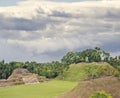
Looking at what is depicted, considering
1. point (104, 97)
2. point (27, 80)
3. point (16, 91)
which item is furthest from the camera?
point (27, 80)

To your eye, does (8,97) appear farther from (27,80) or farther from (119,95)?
(27,80)

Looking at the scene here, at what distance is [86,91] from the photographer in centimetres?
13212

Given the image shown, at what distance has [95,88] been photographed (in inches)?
5261

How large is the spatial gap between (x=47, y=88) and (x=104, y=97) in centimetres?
7134

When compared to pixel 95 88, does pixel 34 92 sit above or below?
below

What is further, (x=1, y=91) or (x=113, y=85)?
(x=1, y=91)

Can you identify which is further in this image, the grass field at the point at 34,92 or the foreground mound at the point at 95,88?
the grass field at the point at 34,92

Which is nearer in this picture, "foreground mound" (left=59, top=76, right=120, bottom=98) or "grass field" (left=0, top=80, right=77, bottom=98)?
"foreground mound" (left=59, top=76, right=120, bottom=98)

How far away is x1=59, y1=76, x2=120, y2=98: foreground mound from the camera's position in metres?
132

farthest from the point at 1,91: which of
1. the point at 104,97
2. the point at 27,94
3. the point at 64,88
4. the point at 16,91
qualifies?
the point at 104,97

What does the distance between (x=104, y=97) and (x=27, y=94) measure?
5548 centimetres

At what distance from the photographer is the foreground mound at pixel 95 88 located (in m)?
132

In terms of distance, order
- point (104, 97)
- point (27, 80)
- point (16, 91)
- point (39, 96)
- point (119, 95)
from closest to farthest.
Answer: point (104, 97) < point (119, 95) < point (39, 96) < point (16, 91) < point (27, 80)

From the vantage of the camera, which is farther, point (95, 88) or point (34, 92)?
point (34, 92)
